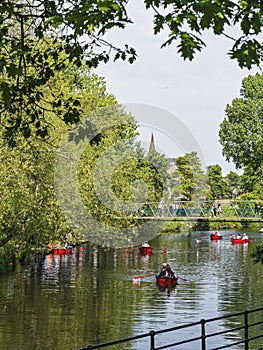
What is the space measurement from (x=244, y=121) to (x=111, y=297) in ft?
236

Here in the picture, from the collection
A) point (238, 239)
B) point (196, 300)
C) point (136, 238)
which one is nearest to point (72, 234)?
point (196, 300)

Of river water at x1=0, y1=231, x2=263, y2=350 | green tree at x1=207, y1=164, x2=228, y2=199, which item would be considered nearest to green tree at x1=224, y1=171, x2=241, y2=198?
green tree at x1=207, y1=164, x2=228, y2=199

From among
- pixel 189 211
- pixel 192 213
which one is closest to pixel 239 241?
pixel 192 213

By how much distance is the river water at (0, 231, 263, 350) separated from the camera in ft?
84.5

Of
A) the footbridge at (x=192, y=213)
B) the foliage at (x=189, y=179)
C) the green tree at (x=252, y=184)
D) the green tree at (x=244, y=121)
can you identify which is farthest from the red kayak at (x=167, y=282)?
the green tree at (x=244, y=121)

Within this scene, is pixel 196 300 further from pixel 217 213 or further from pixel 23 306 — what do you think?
pixel 217 213

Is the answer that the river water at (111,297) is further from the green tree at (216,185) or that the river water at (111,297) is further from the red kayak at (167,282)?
the green tree at (216,185)

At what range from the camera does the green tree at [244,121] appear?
102m

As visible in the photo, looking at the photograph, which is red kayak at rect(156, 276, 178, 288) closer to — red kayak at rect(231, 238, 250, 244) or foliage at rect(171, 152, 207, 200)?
red kayak at rect(231, 238, 250, 244)

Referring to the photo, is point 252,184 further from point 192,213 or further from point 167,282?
point 167,282

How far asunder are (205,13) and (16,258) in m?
37.2

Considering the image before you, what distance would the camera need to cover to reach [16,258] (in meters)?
43.3

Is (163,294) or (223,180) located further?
(223,180)

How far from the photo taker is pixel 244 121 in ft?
337
